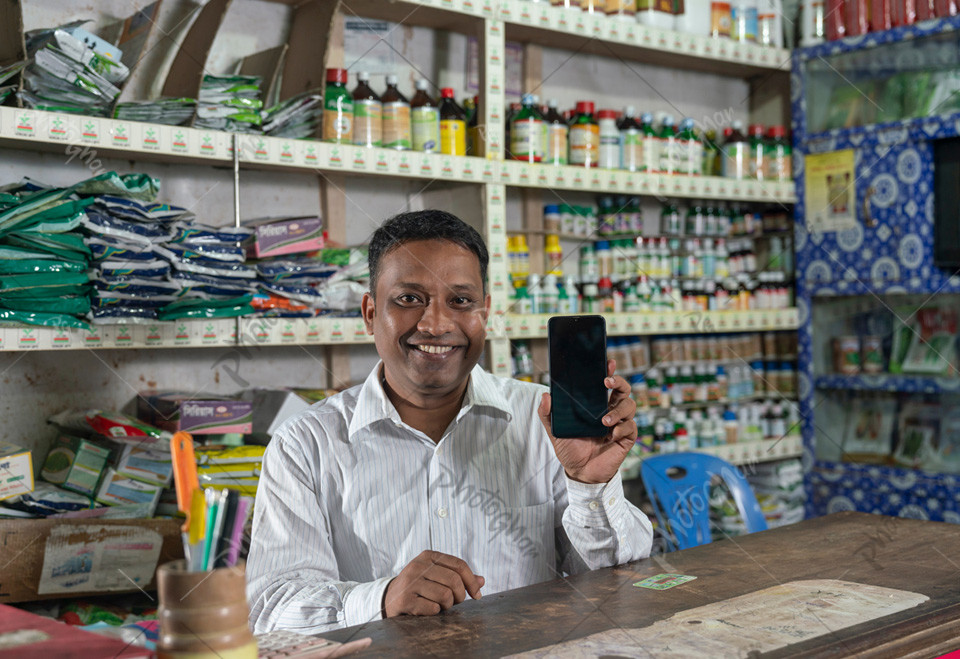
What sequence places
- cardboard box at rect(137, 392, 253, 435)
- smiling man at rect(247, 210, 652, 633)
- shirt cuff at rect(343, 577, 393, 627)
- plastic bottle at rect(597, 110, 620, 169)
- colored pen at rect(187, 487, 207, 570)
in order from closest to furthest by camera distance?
colored pen at rect(187, 487, 207, 570)
shirt cuff at rect(343, 577, 393, 627)
smiling man at rect(247, 210, 652, 633)
cardboard box at rect(137, 392, 253, 435)
plastic bottle at rect(597, 110, 620, 169)

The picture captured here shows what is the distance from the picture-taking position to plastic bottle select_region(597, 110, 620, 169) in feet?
11.0

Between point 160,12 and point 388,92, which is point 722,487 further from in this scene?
point 160,12

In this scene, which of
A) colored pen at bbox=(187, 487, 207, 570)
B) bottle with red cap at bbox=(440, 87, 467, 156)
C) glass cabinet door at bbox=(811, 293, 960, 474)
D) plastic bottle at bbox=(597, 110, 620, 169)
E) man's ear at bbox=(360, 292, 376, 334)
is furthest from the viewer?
glass cabinet door at bbox=(811, 293, 960, 474)

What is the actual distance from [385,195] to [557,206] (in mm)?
695

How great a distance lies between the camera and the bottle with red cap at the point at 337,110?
2.67 meters

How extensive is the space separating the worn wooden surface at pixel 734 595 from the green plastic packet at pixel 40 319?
51.8 inches

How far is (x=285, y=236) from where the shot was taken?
262 cm

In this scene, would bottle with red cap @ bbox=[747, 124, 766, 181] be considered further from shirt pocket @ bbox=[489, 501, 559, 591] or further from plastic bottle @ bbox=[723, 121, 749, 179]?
shirt pocket @ bbox=[489, 501, 559, 591]

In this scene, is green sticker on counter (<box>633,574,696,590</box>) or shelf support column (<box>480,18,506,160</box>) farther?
shelf support column (<box>480,18,506,160</box>)

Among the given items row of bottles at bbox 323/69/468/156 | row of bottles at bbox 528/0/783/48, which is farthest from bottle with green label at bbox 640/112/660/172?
row of bottles at bbox 323/69/468/156

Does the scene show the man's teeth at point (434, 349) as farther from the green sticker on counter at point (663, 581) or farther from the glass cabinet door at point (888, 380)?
the glass cabinet door at point (888, 380)

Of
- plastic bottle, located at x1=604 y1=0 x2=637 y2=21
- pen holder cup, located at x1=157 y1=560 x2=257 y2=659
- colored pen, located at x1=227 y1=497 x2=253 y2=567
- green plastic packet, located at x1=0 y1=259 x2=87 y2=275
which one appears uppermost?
plastic bottle, located at x1=604 y1=0 x2=637 y2=21

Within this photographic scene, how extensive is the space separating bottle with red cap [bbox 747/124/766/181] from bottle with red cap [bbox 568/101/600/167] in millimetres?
903

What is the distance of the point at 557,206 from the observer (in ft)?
11.2
